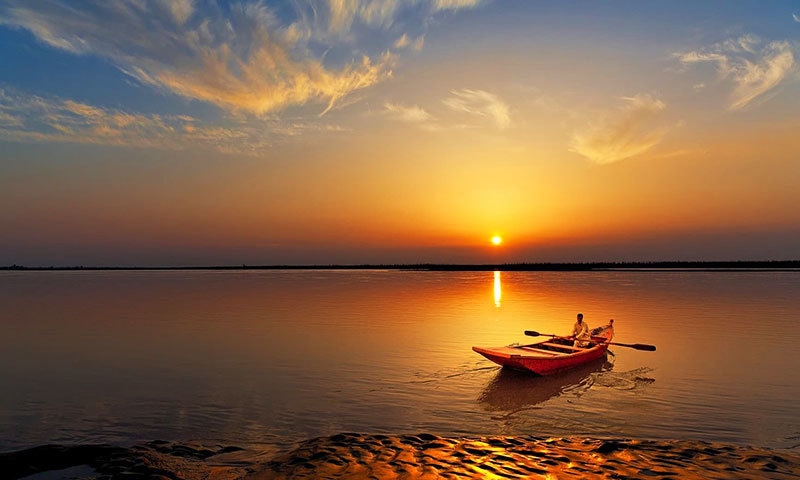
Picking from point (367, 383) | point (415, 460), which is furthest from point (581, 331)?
point (415, 460)

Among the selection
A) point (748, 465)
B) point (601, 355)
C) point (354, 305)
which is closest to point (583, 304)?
point (354, 305)

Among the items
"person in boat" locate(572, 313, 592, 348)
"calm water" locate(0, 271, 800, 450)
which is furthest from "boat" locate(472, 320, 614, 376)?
"calm water" locate(0, 271, 800, 450)

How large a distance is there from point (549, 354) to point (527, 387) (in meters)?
2.62

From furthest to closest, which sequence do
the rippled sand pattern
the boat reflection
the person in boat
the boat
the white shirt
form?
the white shirt → the person in boat → the boat → the boat reflection → the rippled sand pattern

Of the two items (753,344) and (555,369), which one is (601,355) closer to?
(555,369)

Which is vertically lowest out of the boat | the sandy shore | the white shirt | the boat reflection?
the boat reflection

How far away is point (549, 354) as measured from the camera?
20234mm

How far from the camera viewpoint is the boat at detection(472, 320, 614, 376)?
18984 mm

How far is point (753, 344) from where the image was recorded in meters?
26.8

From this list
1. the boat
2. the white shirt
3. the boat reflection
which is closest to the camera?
the boat reflection

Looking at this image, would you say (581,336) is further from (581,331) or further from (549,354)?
(549,354)

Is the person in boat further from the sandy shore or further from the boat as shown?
the sandy shore

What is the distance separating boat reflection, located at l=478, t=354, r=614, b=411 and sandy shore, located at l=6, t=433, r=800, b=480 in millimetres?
4207

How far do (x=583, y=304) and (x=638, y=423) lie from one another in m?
40.8
